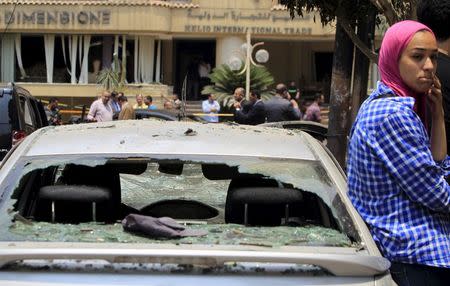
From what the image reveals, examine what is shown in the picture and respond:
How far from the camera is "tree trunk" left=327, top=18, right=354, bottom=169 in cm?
999

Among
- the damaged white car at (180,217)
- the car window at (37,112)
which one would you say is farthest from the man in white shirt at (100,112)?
the damaged white car at (180,217)

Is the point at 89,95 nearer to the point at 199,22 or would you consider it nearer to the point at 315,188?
the point at 199,22

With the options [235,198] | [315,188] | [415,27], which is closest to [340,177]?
[315,188]

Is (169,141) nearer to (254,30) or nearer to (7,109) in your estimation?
(7,109)

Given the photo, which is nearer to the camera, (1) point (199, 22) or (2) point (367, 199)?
(2) point (367, 199)

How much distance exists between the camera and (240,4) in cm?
2853

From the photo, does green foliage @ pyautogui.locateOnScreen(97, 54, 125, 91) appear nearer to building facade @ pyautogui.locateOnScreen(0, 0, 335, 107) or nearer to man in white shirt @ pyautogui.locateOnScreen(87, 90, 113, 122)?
building facade @ pyautogui.locateOnScreen(0, 0, 335, 107)

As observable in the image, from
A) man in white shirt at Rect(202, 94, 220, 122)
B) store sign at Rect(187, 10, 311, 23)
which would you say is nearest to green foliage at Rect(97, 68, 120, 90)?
store sign at Rect(187, 10, 311, 23)

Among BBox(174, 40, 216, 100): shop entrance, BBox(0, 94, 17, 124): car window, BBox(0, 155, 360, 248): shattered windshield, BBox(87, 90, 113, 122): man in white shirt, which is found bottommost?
BBox(87, 90, 113, 122): man in white shirt

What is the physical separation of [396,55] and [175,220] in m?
1.34

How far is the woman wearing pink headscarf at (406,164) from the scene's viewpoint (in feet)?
9.21

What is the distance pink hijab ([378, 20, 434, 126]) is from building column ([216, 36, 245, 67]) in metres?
26.2

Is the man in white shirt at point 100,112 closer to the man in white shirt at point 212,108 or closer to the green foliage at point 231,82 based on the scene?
the man in white shirt at point 212,108

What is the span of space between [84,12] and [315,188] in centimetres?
2583
